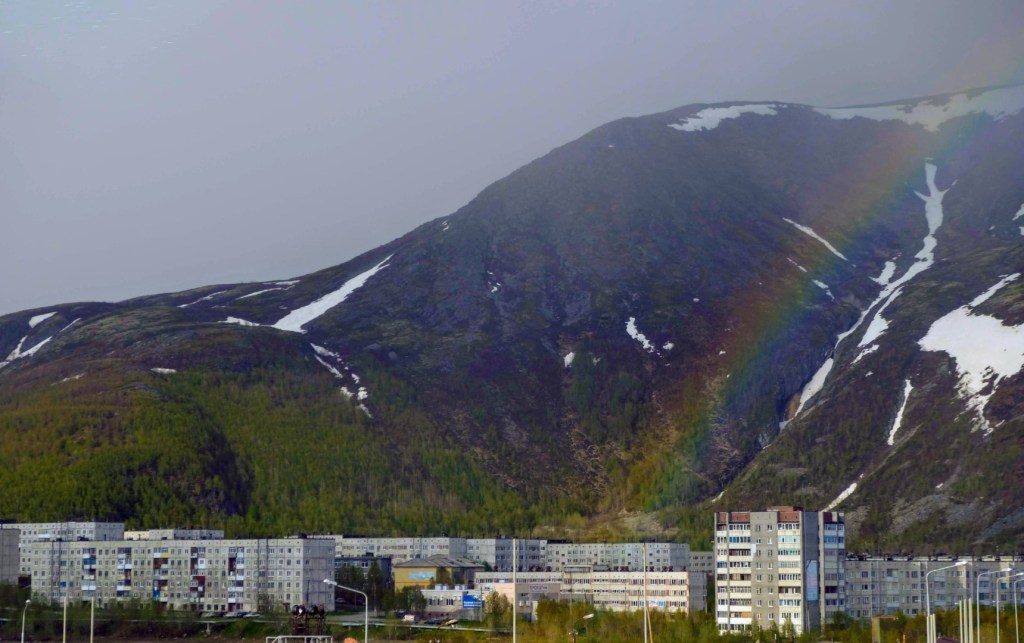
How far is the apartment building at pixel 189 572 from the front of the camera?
136375 millimetres

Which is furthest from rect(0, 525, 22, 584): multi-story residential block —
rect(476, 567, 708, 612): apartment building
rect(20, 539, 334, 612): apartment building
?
rect(476, 567, 708, 612): apartment building

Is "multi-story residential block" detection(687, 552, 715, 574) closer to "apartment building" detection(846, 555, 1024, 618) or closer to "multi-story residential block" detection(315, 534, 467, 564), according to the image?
"apartment building" detection(846, 555, 1024, 618)

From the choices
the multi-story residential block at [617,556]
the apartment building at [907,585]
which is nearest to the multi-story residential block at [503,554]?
the multi-story residential block at [617,556]

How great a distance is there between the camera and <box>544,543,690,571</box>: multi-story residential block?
143 metres

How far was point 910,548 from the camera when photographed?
156125 mm

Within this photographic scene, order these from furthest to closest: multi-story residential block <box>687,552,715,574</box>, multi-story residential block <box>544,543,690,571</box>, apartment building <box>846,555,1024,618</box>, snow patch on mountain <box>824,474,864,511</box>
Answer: snow patch on mountain <box>824,474,864,511</box>, multi-story residential block <box>687,552,715,574</box>, multi-story residential block <box>544,543,690,571</box>, apartment building <box>846,555,1024,618</box>

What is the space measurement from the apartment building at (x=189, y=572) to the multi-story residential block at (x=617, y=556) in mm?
27890

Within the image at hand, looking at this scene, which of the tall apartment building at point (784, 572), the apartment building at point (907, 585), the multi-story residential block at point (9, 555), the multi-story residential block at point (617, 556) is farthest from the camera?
the multi-story residential block at point (617, 556)

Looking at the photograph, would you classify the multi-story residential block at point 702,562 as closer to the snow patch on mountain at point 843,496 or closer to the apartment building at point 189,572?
the snow patch on mountain at point 843,496

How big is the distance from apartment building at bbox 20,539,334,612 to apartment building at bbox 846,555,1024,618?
43.4m

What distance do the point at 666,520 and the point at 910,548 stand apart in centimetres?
Result: 3151

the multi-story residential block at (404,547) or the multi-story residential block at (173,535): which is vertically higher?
the multi-story residential block at (173,535)

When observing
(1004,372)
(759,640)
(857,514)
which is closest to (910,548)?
(857,514)

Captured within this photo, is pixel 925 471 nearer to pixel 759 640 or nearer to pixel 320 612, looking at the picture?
pixel 759 640
